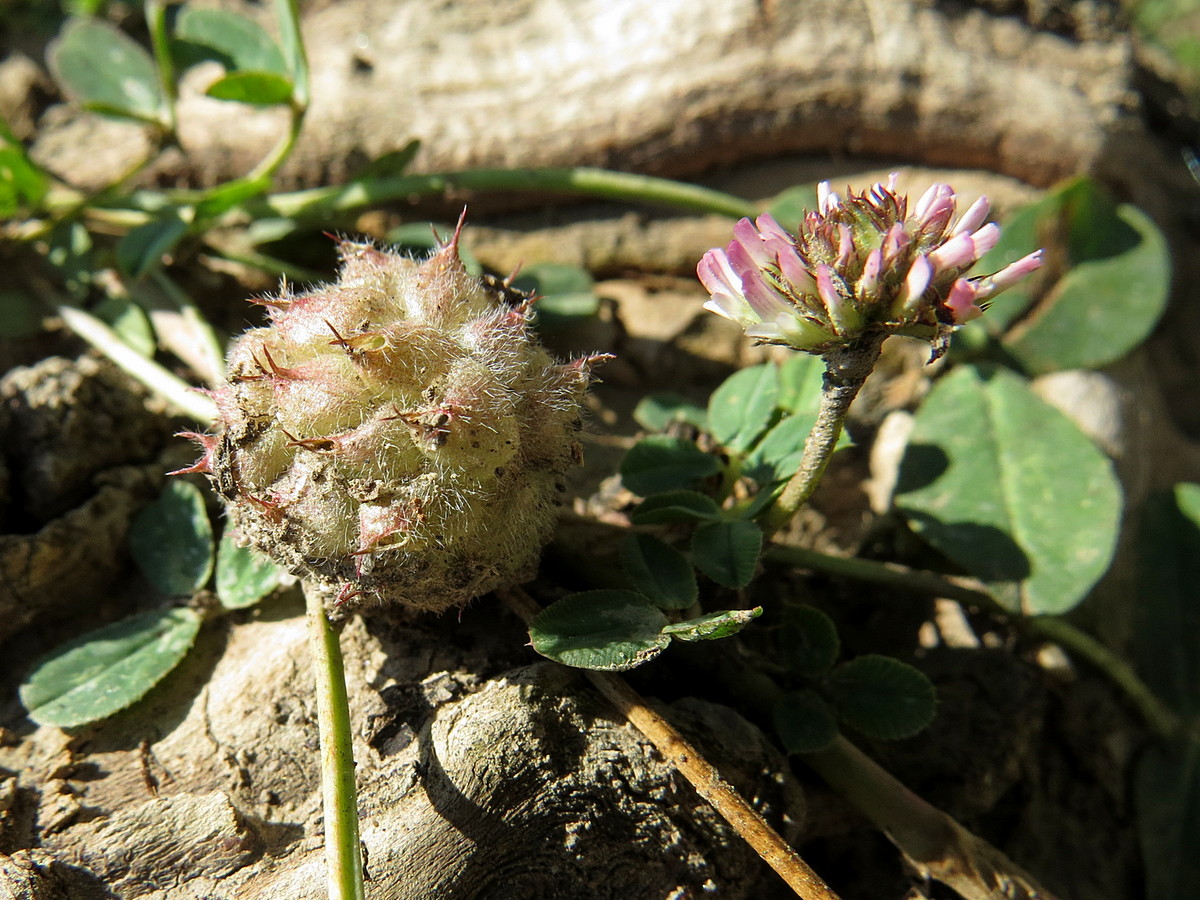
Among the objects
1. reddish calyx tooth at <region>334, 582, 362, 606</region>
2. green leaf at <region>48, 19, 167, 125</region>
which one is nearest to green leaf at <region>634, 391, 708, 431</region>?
reddish calyx tooth at <region>334, 582, 362, 606</region>

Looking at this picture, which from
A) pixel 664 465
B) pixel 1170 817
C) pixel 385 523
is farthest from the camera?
pixel 1170 817

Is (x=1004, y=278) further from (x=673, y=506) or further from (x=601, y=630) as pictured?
(x=601, y=630)

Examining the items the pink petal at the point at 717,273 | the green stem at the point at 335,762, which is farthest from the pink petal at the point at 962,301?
the green stem at the point at 335,762

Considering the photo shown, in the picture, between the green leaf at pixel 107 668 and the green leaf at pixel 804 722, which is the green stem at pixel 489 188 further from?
the green leaf at pixel 804 722

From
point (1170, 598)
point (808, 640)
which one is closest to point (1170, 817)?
point (1170, 598)

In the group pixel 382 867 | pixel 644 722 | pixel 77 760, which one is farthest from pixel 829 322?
pixel 77 760

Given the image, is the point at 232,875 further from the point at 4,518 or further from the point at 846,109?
the point at 846,109
